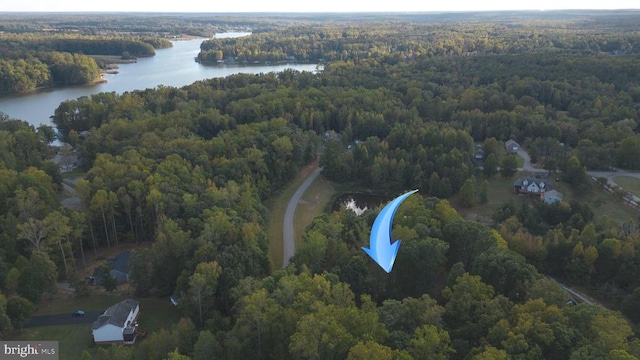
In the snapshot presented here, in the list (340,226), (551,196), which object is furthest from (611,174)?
(340,226)

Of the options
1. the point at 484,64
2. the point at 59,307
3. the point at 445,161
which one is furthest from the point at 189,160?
the point at 484,64

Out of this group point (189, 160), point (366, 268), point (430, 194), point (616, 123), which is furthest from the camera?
point (616, 123)

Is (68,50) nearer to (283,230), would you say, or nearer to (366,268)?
(283,230)

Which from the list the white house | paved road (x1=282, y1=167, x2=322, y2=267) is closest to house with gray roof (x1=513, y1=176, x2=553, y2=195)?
paved road (x1=282, y1=167, x2=322, y2=267)

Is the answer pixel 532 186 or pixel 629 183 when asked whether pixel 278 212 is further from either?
pixel 629 183

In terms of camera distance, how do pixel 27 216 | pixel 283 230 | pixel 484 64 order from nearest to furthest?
1. pixel 27 216
2. pixel 283 230
3. pixel 484 64

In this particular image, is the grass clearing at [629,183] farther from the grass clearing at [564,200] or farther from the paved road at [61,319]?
the paved road at [61,319]

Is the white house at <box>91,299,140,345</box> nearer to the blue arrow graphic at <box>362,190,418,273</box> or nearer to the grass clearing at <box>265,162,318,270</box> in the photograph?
the grass clearing at <box>265,162,318,270</box>
